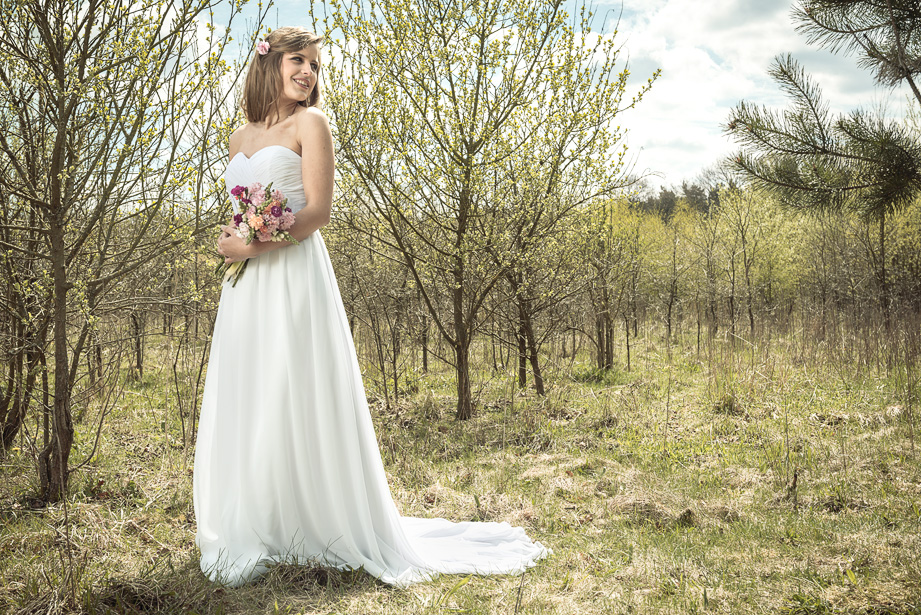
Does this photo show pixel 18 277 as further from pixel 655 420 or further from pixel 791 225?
pixel 791 225

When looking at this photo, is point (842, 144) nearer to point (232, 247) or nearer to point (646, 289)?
point (232, 247)

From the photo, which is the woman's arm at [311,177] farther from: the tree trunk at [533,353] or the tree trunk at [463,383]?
the tree trunk at [533,353]

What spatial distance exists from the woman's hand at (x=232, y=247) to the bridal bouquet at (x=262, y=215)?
0.19 feet

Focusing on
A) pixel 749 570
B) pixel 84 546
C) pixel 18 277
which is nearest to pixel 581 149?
pixel 749 570

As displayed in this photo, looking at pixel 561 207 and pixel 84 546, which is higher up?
pixel 561 207

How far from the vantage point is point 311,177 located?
2883 mm

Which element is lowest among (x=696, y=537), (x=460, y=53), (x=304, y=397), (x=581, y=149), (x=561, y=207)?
(x=696, y=537)

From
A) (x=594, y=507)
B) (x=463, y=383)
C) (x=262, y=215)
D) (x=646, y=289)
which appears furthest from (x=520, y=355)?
(x=646, y=289)

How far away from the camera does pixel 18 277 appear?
3900mm

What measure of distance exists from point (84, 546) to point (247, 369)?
44.3 inches

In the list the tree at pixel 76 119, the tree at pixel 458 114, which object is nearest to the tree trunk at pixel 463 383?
the tree at pixel 458 114

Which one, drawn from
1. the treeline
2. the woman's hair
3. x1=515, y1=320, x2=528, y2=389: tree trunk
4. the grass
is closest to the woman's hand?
the woman's hair

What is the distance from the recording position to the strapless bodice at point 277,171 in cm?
291

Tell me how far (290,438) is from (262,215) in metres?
1.03
